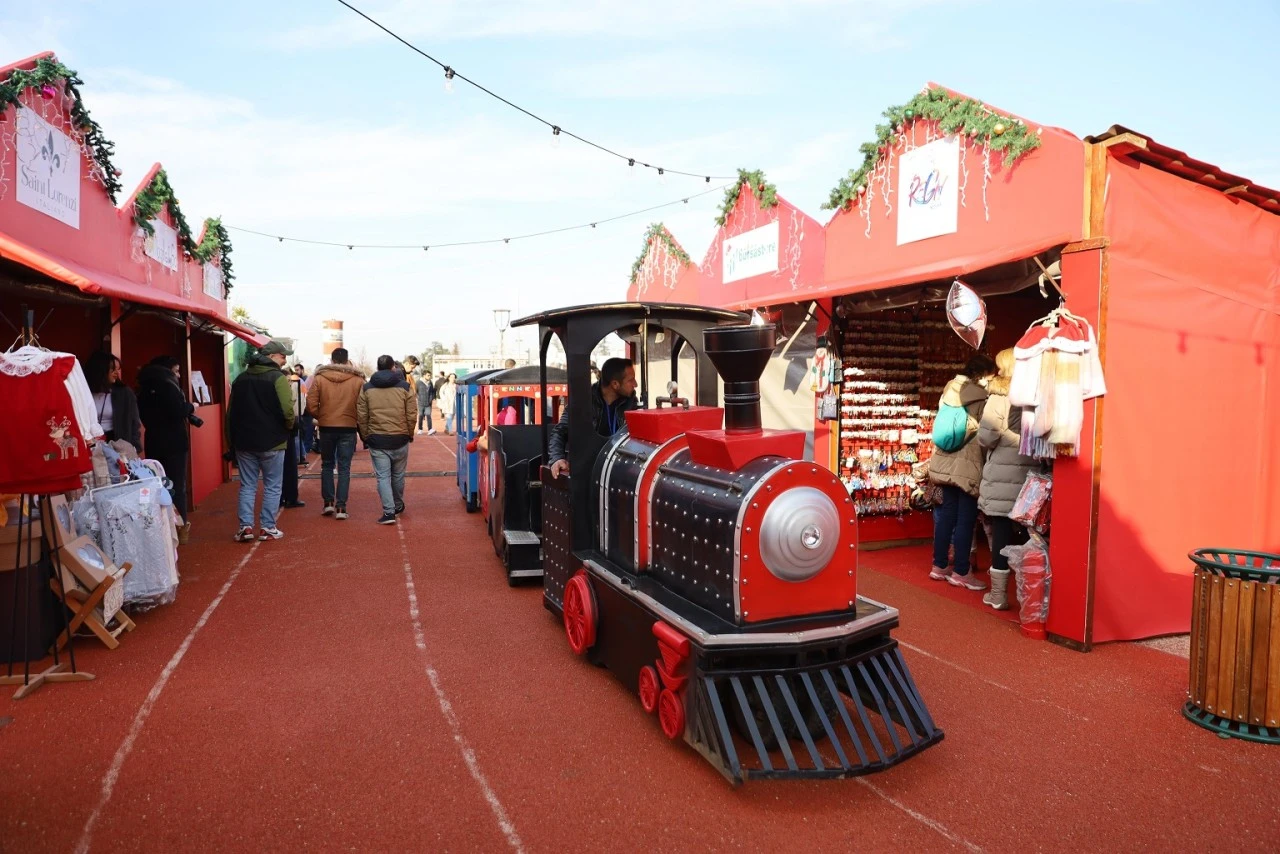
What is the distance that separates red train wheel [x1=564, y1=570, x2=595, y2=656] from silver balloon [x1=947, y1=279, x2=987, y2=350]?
300 centimetres

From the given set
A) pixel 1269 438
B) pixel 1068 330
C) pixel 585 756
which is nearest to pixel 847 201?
pixel 1068 330

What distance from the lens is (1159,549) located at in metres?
4.88

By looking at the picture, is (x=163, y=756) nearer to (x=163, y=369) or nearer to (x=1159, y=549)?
(x=163, y=369)

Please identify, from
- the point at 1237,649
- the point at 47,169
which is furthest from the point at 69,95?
the point at 1237,649

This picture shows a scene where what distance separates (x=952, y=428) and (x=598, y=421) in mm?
2947

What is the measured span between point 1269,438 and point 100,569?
758 cm

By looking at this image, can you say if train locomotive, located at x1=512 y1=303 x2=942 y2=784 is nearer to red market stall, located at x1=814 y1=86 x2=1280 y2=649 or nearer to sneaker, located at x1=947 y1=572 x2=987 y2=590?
red market stall, located at x1=814 y1=86 x2=1280 y2=649

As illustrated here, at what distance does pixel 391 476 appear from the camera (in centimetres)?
864

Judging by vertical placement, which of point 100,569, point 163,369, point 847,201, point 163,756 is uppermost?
point 847,201

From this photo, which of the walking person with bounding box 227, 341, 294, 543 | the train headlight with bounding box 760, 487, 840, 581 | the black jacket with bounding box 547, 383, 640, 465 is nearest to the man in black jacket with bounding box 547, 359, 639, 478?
the black jacket with bounding box 547, 383, 640, 465

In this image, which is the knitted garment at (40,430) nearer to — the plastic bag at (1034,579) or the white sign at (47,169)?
the white sign at (47,169)

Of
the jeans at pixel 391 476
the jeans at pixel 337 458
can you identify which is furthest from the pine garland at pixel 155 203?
the jeans at pixel 391 476

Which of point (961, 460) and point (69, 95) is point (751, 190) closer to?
point (961, 460)

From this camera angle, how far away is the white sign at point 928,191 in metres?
5.96
